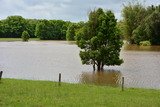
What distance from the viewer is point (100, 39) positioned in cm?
4362

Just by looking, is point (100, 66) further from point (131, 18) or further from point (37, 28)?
point (37, 28)

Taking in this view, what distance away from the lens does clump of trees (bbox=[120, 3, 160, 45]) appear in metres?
109

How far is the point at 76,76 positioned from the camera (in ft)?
126

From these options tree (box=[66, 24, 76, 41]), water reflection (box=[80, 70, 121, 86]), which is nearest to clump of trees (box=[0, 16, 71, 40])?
tree (box=[66, 24, 76, 41])

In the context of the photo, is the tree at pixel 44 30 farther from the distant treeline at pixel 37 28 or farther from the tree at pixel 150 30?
the tree at pixel 150 30

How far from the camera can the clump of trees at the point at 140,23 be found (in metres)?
109

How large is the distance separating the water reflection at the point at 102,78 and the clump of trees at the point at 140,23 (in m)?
68.6

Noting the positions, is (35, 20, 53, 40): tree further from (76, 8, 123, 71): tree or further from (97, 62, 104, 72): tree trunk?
(76, 8, 123, 71): tree

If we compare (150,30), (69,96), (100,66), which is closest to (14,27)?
(150,30)

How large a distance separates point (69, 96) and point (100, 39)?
72.7ft

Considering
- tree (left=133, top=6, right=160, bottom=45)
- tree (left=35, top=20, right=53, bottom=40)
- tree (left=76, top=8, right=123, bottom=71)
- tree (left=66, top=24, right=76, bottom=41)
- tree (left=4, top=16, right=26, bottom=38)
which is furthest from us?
tree (left=4, top=16, right=26, bottom=38)

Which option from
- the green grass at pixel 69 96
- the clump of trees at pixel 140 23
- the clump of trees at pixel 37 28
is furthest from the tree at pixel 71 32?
the green grass at pixel 69 96

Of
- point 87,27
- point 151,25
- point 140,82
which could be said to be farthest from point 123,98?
point 151,25

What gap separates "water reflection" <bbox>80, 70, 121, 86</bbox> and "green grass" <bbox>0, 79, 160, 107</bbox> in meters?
8.04
